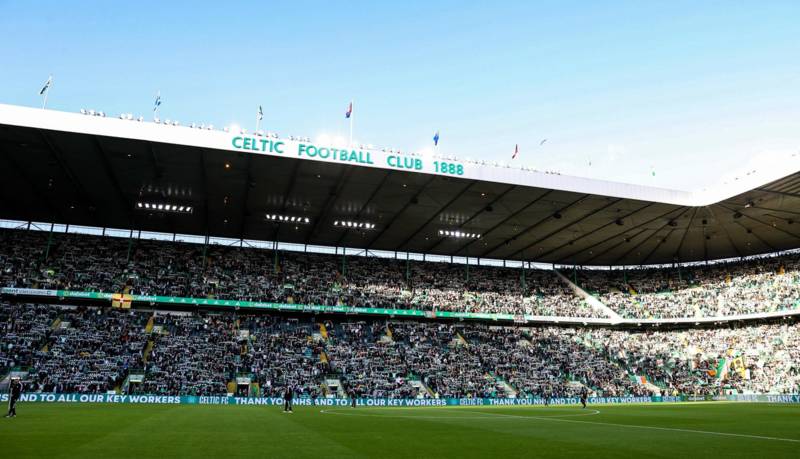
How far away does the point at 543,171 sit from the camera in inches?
1645

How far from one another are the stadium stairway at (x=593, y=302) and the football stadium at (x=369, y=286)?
0.72 feet

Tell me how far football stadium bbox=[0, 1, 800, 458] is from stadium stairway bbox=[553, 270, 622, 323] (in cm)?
22

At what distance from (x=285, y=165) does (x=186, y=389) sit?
17.4 m

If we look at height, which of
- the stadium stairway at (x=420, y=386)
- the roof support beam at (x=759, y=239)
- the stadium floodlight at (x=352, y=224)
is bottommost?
the stadium stairway at (x=420, y=386)

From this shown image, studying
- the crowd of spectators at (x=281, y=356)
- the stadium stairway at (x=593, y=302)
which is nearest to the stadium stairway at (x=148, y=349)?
the crowd of spectators at (x=281, y=356)

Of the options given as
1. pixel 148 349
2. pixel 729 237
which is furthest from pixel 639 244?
pixel 148 349

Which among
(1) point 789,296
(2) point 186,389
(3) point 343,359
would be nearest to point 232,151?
(2) point 186,389

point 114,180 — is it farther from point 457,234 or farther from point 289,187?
point 457,234

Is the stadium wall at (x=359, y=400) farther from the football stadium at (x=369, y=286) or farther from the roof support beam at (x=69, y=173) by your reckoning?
the roof support beam at (x=69, y=173)

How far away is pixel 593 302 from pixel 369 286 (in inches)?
1071

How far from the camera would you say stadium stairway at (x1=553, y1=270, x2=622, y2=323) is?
64088mm

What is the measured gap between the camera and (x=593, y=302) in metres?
66.2

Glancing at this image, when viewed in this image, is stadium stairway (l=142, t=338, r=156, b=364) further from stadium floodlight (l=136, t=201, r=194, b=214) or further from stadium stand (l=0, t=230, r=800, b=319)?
stadium floodlight (l=136, t=201, r=194, b=214)

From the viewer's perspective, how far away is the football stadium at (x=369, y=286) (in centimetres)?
3647
